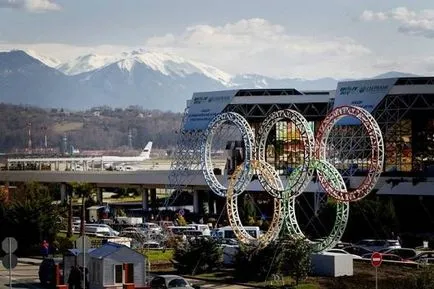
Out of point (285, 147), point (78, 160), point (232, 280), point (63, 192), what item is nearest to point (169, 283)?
point (232, 280)

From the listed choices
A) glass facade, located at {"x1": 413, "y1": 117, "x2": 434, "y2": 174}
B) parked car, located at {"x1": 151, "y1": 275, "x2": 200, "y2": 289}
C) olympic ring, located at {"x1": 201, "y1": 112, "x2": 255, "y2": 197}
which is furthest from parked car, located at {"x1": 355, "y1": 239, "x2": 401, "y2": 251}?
glass facade, located at {"x1": 413, "y1": 117, "x2": 434, "y2": 174}

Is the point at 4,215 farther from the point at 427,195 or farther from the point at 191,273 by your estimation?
the point at 427,195

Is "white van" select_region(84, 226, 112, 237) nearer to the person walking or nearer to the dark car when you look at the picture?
the person walking

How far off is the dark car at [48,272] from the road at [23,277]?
15.0 inches

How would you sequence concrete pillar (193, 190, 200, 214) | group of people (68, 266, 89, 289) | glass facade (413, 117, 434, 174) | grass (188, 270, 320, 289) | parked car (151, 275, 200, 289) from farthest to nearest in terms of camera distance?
concrete pillar (193, 190, 200, 214), glass facade (413, 117, 434, 174), grass (188, 270, 320, 289), group of people (68, 266, 89, 289), parked car (151, 275, 200, 289)

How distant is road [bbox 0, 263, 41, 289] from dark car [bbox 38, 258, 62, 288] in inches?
15.0

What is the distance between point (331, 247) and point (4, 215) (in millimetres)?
18568

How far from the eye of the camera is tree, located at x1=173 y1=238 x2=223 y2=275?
142 ft

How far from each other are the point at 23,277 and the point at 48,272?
12.2 feet

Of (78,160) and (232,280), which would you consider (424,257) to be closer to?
(232,280)

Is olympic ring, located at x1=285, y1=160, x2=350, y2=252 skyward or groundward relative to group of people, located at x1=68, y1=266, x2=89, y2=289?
skyward

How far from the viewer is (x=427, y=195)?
66625mm

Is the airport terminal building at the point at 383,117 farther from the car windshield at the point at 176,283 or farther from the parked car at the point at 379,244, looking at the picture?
the car windshield at the point at 176,283

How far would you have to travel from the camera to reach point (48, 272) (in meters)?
38.7
